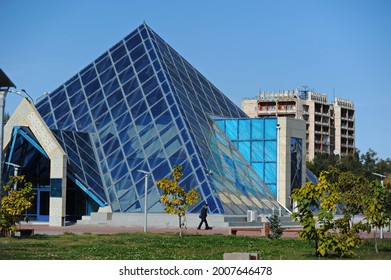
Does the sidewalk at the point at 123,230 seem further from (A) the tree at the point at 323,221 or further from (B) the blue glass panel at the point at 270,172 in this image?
(A) the tree at the point at 323,221

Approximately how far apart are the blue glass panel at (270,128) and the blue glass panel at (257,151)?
0.74m

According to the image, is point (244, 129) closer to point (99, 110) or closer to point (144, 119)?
point (144, 119)

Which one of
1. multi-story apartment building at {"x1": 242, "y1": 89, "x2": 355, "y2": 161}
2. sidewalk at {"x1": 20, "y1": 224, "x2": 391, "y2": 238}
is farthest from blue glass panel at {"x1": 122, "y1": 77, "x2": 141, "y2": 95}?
multi-story apartment building at {"x1": 242, "y1": 89, "x2": 355, "y2": 161}

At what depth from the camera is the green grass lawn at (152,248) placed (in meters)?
26.7

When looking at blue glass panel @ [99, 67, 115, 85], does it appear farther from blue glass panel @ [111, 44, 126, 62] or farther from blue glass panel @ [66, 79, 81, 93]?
blue glass panel @ [66, 79, 81, 93]

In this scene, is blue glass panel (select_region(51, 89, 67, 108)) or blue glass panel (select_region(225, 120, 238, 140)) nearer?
blue glass panel (select_region(225, 120, 238, 140))

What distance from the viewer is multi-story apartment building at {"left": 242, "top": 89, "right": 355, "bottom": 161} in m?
156

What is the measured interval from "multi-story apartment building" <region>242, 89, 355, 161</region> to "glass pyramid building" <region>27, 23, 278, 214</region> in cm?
8672

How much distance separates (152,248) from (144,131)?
28.5m

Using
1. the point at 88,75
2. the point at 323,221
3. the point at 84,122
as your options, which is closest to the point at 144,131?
the point at 84,122

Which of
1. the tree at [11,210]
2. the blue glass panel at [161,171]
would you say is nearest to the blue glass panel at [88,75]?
the blue glass panel at [161,171]

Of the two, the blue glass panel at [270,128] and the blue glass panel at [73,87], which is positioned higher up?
the blue glass panel at [73,87]
